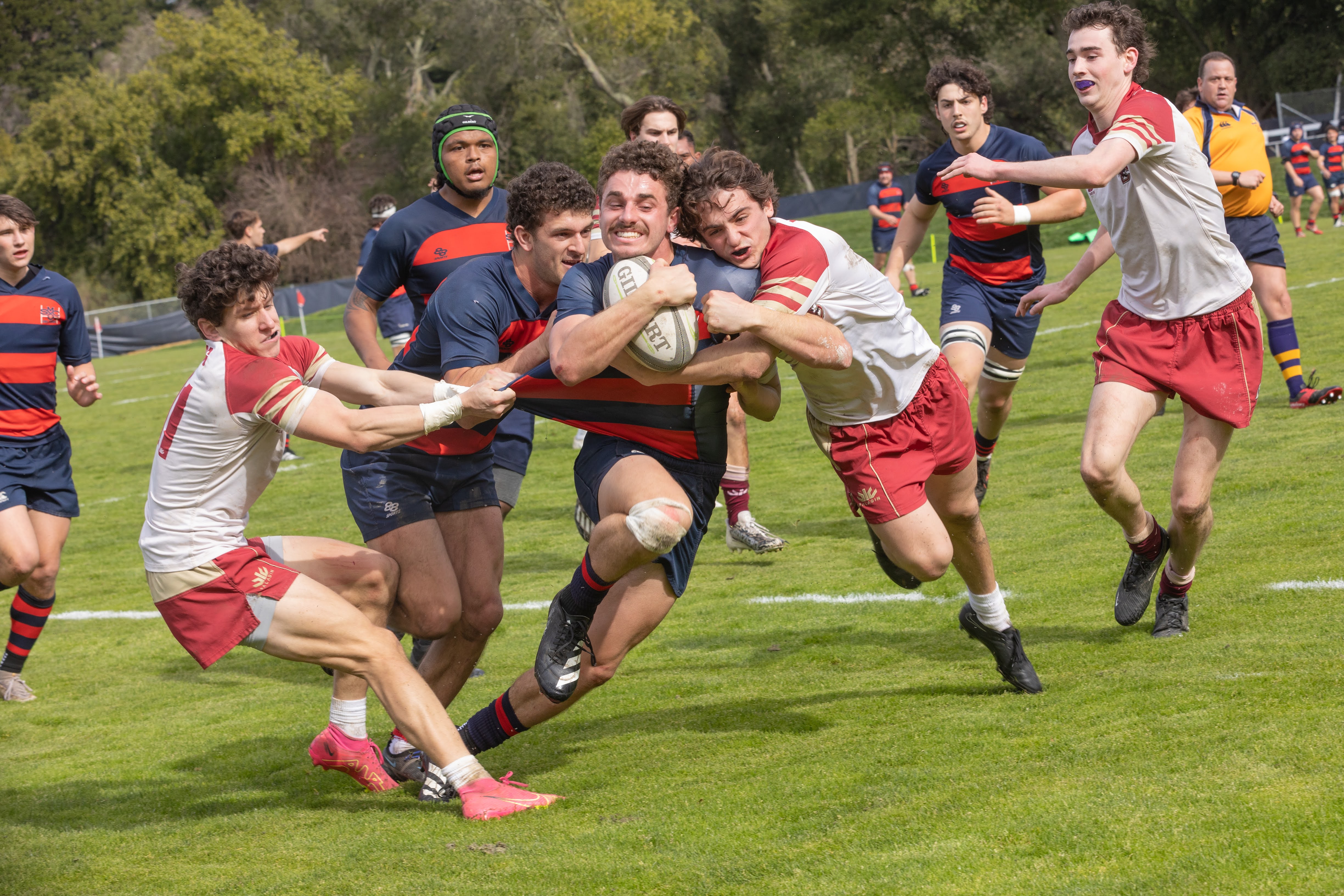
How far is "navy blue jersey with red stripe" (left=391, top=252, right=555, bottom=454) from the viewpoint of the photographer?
4941mm

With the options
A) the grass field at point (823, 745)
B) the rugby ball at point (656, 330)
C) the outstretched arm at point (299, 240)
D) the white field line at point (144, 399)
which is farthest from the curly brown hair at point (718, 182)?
the white field line at point (144, 399)

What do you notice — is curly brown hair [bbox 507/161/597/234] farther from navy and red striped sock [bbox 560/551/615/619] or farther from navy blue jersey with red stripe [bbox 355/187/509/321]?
navy and red striped sock [bbox 560/551/615/619]

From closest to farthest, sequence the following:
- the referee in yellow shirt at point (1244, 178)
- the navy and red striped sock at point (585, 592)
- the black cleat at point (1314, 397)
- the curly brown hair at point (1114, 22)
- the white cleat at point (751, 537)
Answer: the navy and red striped sock at point (585, 592) → the curly brown hair at point (1114, 22) → the white cleat at point (751, 537) → the referee in yellow shirt at point (1244, 178) → the black cleat at point (1314, 397)

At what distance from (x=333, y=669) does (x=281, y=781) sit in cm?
85

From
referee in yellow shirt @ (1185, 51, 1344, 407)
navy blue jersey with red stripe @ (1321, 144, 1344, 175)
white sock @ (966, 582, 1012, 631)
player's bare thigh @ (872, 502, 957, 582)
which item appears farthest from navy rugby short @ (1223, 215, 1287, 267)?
navy blue jersey with red stripe @ (1321, 144, 1344, 175)

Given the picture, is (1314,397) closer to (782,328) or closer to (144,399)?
(782,328)

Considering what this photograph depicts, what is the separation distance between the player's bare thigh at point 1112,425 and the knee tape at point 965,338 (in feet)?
7.49

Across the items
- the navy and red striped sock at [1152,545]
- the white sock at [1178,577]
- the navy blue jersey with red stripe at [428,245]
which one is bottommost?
the white sock at [1178,577]

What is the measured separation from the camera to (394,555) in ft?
17.0

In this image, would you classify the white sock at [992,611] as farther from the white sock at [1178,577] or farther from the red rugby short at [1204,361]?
the red rugby short at [1204,361]

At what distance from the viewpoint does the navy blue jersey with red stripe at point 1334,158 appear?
26672 mm

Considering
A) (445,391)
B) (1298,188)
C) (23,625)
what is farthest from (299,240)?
(1298,188)

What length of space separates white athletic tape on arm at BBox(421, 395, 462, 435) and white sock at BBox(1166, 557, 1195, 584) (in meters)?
3.06

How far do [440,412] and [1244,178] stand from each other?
264 inches
